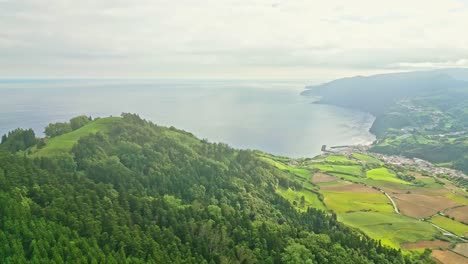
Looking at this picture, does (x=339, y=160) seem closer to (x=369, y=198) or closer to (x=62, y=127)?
(x=369, y=198)

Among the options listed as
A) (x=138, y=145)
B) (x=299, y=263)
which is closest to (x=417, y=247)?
(x=299, y=263)

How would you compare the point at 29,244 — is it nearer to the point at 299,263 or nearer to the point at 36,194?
the point at 36,194

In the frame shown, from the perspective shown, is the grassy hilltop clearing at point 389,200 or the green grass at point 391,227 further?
the grassy hilltop clearing at point 389,200

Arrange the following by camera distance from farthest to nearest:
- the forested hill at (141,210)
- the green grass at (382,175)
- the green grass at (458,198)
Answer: the green grass at (382,175) < the green grass at (458,198) < the forested hill at (141,210)

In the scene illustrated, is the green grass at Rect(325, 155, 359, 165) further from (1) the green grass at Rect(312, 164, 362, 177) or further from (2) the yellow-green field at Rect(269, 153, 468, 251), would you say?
(1) the green grass at Rect(312, 164, 362, 177)

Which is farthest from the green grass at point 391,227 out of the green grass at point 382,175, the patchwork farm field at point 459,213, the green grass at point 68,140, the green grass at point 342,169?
the green grass at point 68,140

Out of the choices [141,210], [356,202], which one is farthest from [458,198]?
[141,210]

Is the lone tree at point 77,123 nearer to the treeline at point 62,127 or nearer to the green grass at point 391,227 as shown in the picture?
the treeline at point 62,127
